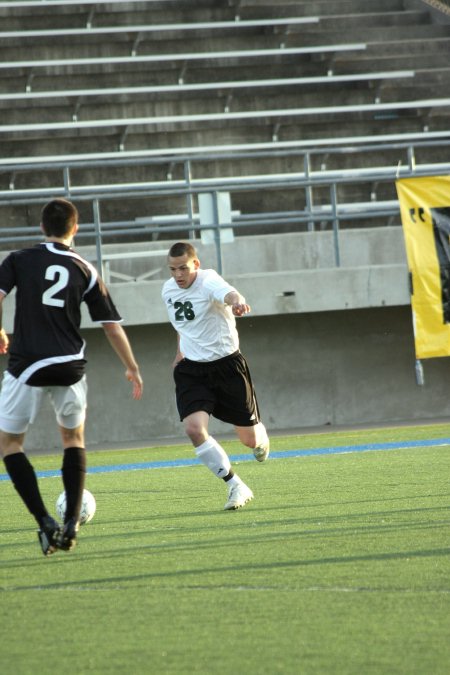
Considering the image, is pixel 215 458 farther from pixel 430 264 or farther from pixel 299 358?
pixel 299 358

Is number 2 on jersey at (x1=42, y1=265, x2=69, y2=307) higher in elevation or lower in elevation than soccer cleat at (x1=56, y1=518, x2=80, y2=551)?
higher

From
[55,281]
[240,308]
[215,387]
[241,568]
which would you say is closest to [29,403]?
[55,281]

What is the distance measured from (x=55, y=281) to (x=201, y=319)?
2274 mm

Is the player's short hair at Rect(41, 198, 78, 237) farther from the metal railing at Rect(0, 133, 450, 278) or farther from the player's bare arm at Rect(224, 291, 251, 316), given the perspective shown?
the metal railing at Rect(0, 133, 450, 278)

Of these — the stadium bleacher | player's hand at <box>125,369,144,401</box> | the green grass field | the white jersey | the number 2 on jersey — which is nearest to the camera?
the green grass field

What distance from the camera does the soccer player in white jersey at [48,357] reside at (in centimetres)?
590

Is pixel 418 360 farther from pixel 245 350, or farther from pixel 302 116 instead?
pixel 302 116

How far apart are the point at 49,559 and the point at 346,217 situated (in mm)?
9832

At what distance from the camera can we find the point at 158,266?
1666 centimetres

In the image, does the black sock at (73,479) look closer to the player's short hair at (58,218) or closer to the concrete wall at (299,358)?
the player's short hair at (58,218)

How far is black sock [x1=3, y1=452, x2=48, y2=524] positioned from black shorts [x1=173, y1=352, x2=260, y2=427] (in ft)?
7.16

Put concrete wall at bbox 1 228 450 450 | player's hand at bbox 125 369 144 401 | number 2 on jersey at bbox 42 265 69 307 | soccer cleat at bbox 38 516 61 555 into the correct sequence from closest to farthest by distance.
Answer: soccer cleat at bbox 38 516 61 555
number 2 on jersey at bbox 42 265 69 307
player's hand at bbox 125 369 144 401
concrete wall at bbox 1 228 450 450

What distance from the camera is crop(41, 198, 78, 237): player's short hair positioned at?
19.7ft

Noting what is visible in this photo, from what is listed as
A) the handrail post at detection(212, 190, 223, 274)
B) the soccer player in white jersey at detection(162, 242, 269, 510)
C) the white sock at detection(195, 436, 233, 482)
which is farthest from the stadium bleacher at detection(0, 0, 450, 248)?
the white sock at detection(195, 436, 233, 482)
